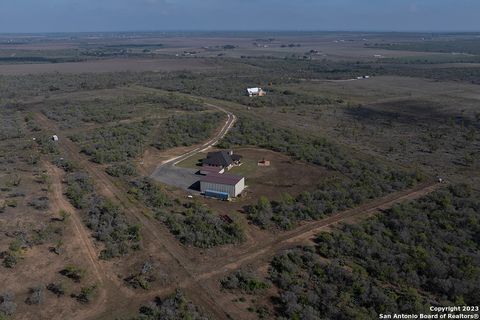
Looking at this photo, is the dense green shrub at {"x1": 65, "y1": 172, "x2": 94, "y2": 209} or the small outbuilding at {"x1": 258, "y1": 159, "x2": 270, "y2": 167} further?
the small outbuilding at {"x1": 258, "y1": 159, "x2": 270, "y2": 167}

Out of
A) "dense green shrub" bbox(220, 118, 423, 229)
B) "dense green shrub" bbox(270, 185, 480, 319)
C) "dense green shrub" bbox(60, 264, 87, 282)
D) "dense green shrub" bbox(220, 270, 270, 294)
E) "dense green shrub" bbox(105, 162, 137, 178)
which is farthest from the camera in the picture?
"dense green shrub" bbox(105, 162, 137, 178)

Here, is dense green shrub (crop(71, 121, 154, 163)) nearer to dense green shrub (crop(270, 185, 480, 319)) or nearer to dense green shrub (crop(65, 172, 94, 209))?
dense green shrub (crop(65, 172, 94, 209))

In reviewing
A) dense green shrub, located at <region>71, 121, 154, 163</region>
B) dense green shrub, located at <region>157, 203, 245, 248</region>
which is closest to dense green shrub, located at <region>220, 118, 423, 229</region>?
dense green shrub, located at <region>157, 203, 245, 248</region>

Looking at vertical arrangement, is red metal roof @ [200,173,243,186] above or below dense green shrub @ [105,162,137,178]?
above

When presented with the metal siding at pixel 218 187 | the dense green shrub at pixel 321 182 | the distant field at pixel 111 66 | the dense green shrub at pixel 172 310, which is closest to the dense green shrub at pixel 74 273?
the dense green shrub at pixel 172 310

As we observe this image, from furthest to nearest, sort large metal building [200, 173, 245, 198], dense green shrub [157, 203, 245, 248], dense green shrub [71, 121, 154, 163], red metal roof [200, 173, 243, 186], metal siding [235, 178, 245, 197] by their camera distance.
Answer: dense green shrub [71, 121, 154, 163] → metal siding [235, 178, 245, 197] → red metal roof [200, 173, 243, 186] → large metal building [200, 173, 245, 198] → dense green shrub [157, 203, 245, 248]

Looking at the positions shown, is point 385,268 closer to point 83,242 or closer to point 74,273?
point 74,273

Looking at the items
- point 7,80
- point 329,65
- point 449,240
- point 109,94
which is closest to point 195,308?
point 449,240

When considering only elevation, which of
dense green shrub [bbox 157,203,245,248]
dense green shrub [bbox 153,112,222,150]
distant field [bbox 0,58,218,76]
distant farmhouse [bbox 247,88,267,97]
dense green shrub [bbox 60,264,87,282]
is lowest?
dense green shrub [bbox 60,264,87,282]

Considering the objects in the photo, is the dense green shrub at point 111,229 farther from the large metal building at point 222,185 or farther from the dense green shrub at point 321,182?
the dense green shrub at point 321,182
